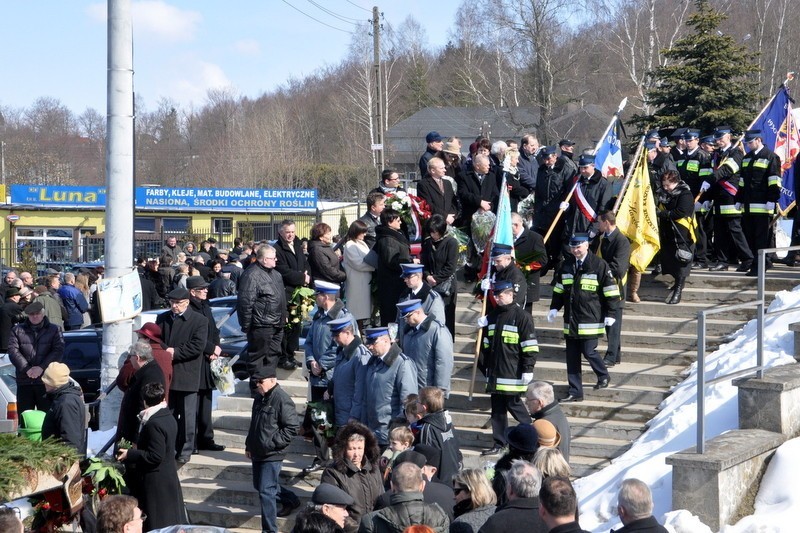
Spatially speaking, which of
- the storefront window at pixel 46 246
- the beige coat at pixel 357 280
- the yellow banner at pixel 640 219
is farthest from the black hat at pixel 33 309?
the storefront window at pixel 46 246

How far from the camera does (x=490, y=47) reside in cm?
5156

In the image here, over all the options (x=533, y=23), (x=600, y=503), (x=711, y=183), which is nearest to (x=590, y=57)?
(x=533, y=23)

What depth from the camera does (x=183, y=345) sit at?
10.9 m

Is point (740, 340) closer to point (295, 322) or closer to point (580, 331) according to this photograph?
point (580, 331)

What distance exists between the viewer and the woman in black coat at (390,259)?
1169cm

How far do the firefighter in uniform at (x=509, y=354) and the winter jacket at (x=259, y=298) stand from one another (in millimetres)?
2806

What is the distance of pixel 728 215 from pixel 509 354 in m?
5.23

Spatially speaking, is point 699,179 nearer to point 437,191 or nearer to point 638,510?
point 437,191

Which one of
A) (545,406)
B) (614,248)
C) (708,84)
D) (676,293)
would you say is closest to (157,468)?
(545,406)

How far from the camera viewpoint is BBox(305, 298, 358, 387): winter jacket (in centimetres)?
1067

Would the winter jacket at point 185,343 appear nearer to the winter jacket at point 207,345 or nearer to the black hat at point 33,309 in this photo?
the winter jacket at point 207,345

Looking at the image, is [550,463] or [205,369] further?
[205,369]

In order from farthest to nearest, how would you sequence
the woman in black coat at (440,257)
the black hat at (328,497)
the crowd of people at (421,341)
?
the woman in black coat at (440,257) → the crowd of people at (421,341) → the black hat at (328,497)

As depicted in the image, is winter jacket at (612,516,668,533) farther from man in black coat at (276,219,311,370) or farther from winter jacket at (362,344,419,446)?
man in black coat at (276,219,311,370)
